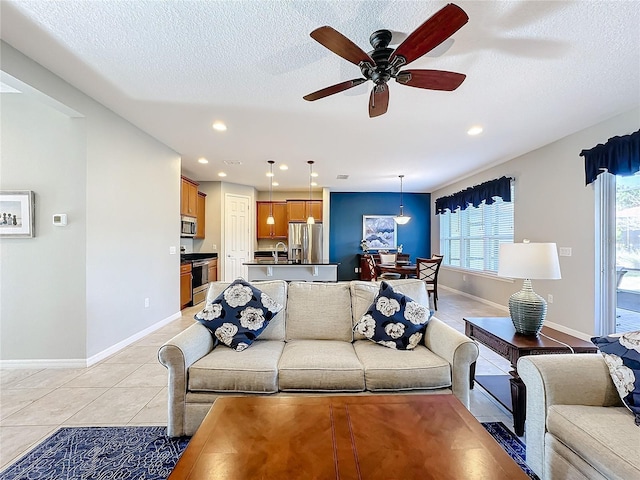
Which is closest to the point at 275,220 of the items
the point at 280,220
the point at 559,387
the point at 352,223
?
the point at 280,220

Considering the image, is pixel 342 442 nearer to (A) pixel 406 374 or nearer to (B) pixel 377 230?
A: (A) pixel 406 374

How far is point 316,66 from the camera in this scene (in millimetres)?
2322

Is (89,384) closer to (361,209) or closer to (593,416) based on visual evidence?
(593,416)

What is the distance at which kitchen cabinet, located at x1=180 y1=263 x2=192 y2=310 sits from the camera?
16.3 feet

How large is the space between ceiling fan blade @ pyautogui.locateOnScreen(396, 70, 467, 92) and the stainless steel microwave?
472 cm

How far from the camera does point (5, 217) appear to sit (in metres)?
2.76

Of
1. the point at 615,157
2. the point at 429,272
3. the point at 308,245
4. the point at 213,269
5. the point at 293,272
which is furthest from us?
the point at 308,245

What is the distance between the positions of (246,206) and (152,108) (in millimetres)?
4323

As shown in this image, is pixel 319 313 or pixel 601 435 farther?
pixel 319 313

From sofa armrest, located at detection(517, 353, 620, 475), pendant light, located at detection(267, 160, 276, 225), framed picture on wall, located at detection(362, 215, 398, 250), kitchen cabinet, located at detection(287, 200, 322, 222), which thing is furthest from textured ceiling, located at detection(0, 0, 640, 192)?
framed picture on wall, located at detection(362, 215, 398, 250)

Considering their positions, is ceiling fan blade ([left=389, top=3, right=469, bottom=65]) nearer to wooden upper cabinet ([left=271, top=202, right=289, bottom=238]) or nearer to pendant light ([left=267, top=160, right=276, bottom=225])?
pendant light ([left=267, top=160, right=276, bottom=225])

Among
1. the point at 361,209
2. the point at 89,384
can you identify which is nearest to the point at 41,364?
the point at 89,384

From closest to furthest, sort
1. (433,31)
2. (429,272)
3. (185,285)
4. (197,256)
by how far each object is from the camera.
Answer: (433,31)
(185,285)
(429,272)
(197,256)

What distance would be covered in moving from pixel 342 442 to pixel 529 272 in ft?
5.56
